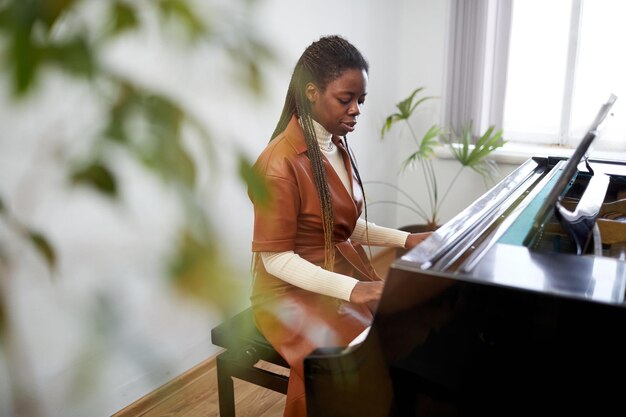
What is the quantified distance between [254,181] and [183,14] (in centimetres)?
7

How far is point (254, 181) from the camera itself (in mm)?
261

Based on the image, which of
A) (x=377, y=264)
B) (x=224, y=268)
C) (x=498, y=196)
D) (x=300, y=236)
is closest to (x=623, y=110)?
(x=377, y=264)

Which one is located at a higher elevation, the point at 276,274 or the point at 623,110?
the point at 623,110

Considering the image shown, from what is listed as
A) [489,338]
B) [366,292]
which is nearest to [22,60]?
[489,338]

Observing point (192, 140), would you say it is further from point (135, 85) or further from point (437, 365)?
point (437, 365)

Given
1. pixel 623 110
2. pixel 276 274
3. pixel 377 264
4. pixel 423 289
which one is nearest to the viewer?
pixel 423 289

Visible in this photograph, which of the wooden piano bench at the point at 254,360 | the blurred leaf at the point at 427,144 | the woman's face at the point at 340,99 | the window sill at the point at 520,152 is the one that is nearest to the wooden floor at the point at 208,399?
the wooden piano bench at the point at 254,360

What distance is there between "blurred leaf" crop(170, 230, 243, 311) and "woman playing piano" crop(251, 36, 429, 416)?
44.0 inches

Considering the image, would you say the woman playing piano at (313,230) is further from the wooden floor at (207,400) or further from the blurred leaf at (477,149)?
the blurred leaf at (477,149)

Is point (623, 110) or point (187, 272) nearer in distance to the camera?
point (187, 272)

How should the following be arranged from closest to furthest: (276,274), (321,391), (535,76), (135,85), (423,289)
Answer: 1. (135,85)
2. (423,289)
3. (321,391)
4. (276,274)
5. (535,76)

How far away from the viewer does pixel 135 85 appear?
0.23 metres

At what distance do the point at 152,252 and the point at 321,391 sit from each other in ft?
3.30

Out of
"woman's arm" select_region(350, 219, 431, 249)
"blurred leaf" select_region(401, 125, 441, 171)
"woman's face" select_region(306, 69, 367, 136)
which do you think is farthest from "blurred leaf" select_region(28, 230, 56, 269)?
"blurred leaf" select_region(401, 125, 441, 171)
